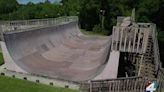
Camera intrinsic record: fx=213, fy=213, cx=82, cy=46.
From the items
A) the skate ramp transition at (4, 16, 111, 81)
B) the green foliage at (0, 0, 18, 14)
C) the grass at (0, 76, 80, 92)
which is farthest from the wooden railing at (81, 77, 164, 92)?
the green foliage at (0, 0, 18, 14)

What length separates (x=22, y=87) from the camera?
11.0 meters

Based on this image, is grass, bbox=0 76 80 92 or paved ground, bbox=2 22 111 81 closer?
grass, bbox=0 76 80 92

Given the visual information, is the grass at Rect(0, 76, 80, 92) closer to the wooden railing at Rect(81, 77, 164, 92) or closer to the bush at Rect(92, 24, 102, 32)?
the wooden railing at Rect(81, 77, 164, 92)

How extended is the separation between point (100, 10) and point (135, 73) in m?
30.0

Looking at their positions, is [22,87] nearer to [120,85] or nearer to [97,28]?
[120,85]

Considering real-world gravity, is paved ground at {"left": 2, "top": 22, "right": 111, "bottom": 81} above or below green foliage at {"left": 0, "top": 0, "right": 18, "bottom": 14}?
below

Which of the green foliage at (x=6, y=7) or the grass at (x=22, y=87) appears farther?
the green foliage at (x=6, y=7)

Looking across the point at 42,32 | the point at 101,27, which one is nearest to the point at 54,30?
the point at 42,32

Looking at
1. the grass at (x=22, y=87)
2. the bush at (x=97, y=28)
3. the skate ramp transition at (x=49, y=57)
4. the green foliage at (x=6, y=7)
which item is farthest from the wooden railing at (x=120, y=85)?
the green foliage at (x=6, y=7)

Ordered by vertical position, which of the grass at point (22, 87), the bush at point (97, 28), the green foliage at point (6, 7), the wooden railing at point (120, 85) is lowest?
the grass at point (22, 87)

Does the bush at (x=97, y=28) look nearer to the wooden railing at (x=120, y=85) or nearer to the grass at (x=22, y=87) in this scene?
the grass at (x=22, y=87)

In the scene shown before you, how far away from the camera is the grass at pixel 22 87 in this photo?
421 inches

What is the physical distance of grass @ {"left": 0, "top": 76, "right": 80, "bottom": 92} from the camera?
35.1 ft

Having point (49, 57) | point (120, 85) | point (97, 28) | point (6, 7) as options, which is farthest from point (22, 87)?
point (6, 7)
